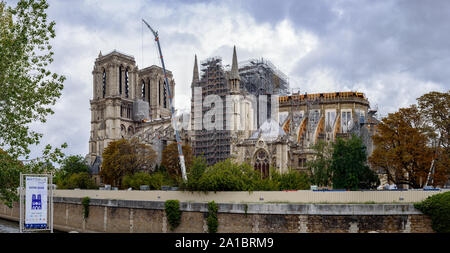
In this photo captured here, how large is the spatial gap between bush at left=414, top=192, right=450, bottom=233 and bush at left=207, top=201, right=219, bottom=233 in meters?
10.1

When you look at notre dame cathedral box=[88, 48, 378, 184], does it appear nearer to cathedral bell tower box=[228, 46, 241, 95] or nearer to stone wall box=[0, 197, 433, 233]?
cathedral bell tower box=[228, 46, 241, 95]

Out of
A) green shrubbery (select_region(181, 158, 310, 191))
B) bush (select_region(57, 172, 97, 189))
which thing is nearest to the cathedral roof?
green shrubbery (select_region(181, 158, 310, 191))

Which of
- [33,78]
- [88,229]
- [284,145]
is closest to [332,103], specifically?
[284,145]

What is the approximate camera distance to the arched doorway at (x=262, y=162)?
49281 mm

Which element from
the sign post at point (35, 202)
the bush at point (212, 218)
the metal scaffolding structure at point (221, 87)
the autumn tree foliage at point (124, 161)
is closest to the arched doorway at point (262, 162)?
the metal scaffolding structure at point (221, 87)

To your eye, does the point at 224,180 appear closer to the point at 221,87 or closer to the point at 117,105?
the point at 221,87

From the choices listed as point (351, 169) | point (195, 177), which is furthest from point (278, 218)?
point (351, 169)

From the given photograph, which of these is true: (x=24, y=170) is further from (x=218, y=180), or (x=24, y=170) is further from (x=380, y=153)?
(x=380, y=153)

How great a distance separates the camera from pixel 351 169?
92.7 feet

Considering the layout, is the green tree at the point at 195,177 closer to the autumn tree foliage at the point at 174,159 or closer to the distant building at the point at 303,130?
the distant building at the point at 303,130

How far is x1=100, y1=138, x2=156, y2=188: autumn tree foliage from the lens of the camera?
53.8 m

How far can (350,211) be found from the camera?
877 inches

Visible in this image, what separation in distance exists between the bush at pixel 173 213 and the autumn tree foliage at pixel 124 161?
992 inches

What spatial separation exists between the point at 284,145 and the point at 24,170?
34.4 metres
